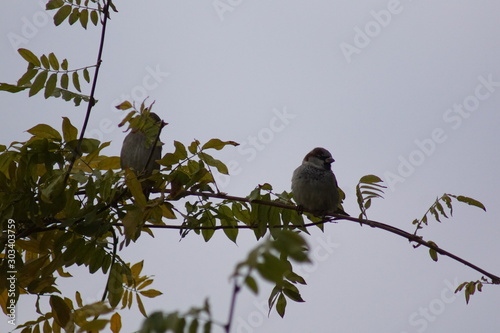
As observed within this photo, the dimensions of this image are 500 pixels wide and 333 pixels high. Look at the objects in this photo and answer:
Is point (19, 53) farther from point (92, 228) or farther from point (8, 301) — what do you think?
point (8, 301)

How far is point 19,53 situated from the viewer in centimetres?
200

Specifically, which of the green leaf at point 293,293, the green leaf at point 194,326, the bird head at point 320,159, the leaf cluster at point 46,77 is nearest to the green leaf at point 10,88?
the leaf cluster at point 46,77

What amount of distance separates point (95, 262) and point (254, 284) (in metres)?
1.30

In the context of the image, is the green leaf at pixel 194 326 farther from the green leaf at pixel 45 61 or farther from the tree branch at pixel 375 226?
the green leaf at pixel 45 61

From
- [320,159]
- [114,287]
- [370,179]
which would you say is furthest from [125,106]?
[320,159]

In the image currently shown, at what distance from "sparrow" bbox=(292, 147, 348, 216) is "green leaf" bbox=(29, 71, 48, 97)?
1565 mm

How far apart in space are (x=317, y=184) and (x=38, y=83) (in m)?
1.75

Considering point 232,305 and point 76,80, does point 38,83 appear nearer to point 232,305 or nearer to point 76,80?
point 76,80

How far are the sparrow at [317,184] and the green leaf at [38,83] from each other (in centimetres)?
156

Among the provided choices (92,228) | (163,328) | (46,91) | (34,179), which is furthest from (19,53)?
(163,328)

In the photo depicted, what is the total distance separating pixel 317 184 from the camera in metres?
3.30

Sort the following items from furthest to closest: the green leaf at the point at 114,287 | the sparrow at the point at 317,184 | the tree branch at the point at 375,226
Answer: the sparrow at the point at 317,184 → the green leaf at the point at 114,287 → the tree branch at the point at 375,226

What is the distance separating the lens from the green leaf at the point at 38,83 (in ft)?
6.36

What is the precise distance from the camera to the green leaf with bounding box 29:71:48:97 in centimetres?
194
